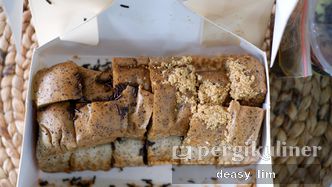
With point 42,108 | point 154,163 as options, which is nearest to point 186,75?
point 154,163

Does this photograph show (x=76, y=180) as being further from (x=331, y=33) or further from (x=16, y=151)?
(x=331, y=33)

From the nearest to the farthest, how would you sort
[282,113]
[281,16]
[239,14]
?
[281,16]
[239,14]
[282,113]

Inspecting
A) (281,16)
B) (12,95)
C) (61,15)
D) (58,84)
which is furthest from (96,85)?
(281,16)

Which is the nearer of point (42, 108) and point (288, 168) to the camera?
point (42, 108)

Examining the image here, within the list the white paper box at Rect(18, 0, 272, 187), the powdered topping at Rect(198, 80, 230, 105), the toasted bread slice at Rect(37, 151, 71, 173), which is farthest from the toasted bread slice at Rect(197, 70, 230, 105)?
the toasted bread slice at Rect(37, 151, 71, 173)

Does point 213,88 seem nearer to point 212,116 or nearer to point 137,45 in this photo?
point 212,116
